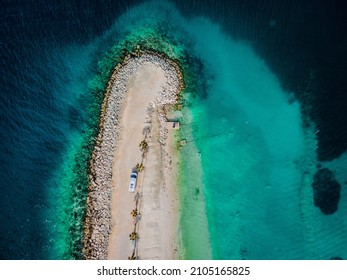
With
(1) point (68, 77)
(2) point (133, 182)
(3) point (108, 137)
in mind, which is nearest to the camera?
(2) point (133, 182)

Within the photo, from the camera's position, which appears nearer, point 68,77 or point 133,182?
point 133,182

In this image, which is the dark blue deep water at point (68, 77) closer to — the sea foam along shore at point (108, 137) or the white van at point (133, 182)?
the sea foam along shore at point (108, 137)

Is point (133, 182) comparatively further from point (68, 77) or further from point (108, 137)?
point (68, 77)

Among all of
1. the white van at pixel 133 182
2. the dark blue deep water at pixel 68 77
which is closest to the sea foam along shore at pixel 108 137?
the dark blue deep water at pixel 68 77

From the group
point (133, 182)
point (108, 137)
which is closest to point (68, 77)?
point (108, 137)

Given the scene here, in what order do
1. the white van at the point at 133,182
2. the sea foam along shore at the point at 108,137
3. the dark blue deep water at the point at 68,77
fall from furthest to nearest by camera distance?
the dark blue deep water at the point at 68,77
the sea foam along shore at the point at 108,137
the white van at the point at 133,182

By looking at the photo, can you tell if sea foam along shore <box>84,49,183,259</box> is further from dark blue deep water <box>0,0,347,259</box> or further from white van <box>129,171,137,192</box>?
white van <box>129,171,137,192</box>

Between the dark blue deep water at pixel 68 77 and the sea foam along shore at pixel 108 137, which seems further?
the dark blue deep water at pixel 68 77

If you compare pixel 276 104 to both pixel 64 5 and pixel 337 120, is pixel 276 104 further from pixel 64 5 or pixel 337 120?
pixel 64 5
